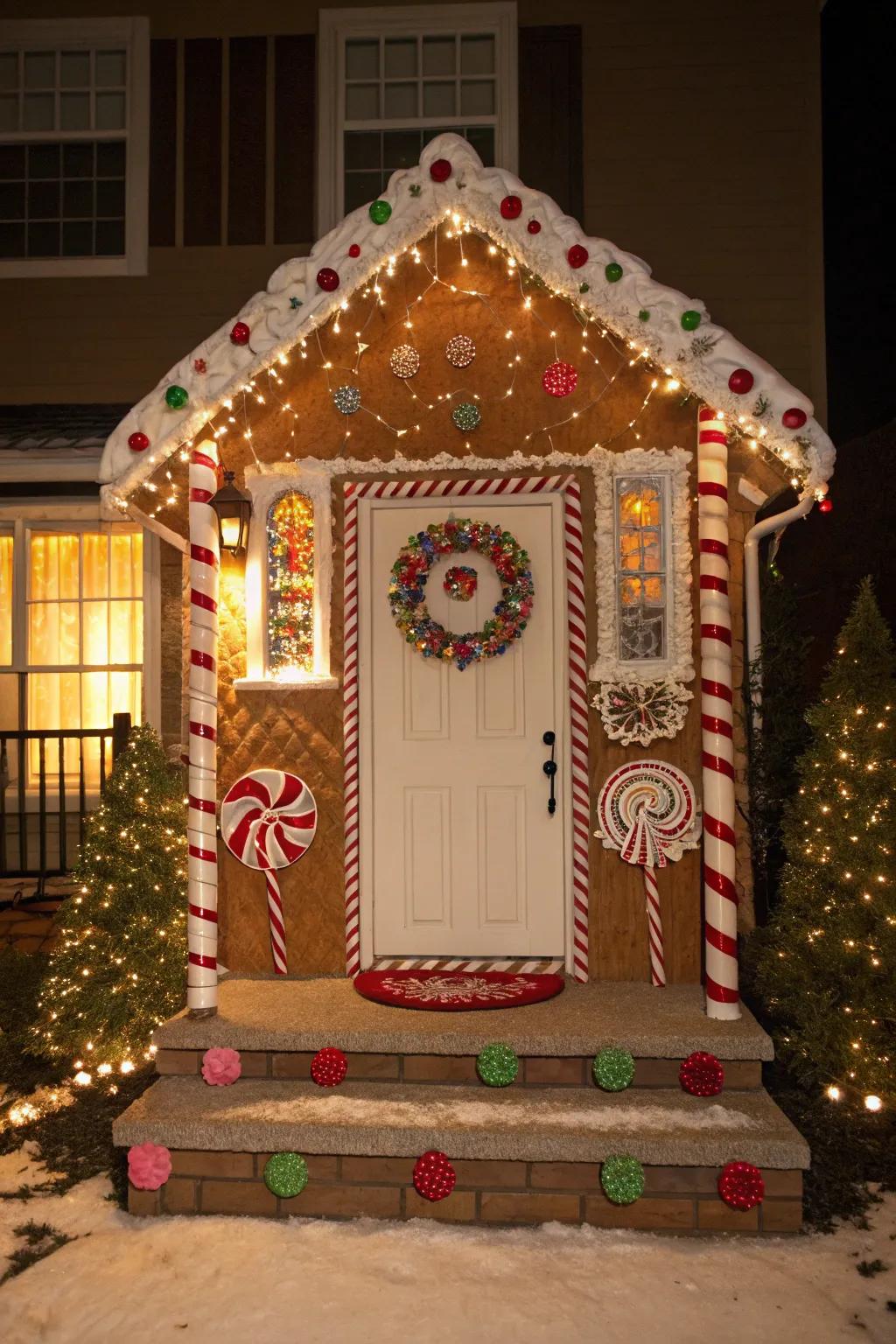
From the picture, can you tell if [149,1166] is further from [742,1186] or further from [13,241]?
[13,241]

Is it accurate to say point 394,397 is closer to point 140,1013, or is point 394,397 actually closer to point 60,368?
point 140,1013

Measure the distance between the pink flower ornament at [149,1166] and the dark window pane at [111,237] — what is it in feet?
22.8

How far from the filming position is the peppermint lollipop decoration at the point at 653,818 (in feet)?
17.7

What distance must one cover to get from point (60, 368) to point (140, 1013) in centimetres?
542

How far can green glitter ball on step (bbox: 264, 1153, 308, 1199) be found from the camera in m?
4.29

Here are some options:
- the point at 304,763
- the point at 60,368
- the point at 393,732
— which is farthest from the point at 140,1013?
the point at 60,368

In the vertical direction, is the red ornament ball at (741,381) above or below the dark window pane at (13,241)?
below

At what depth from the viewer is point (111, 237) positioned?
28.4 ft

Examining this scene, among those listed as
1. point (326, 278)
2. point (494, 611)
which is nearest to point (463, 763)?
point (494, 611)

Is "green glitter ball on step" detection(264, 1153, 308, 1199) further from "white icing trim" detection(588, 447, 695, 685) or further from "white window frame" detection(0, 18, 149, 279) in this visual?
"white window frame" detection(0, 18, 149, 279)

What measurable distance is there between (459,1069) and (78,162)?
25.3 feet

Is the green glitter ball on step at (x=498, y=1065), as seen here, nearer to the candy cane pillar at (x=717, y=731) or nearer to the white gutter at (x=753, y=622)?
the candy cane pillar at (x=717, y=731)

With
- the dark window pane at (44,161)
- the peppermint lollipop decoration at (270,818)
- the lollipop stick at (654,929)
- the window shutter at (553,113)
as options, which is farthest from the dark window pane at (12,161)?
the lollipop stick at (654,929)

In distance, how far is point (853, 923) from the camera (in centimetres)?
500
